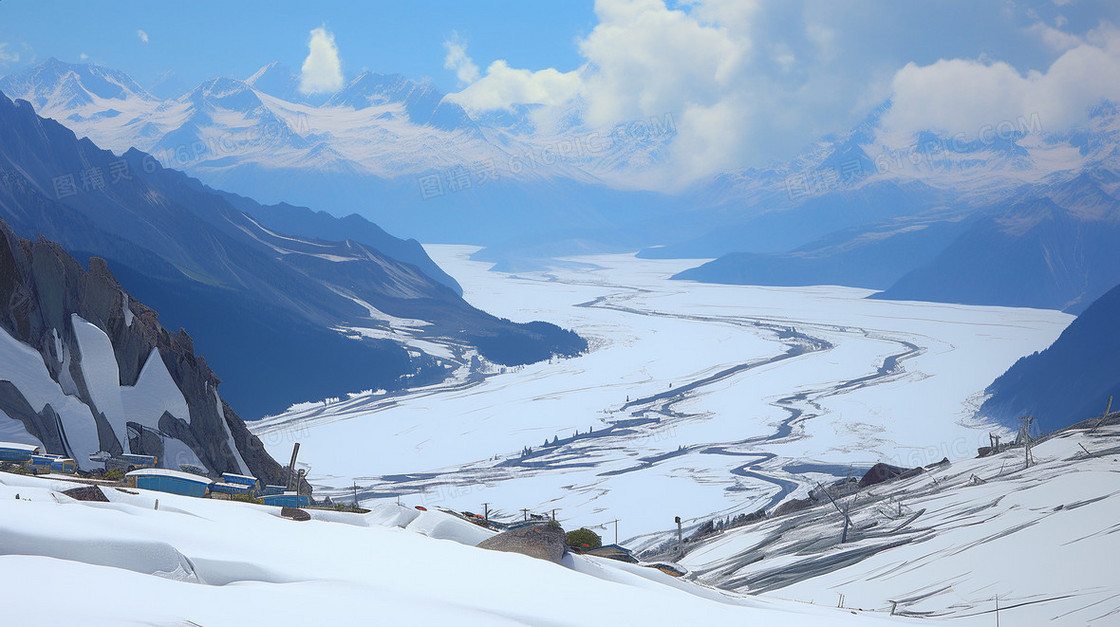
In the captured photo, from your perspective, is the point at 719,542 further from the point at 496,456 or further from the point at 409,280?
the point at 409,280

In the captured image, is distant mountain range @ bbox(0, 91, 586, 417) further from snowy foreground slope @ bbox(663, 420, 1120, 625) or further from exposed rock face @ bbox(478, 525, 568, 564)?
exposed rock face @ bbox(478, 525, 568, 564)

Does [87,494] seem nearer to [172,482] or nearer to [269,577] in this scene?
[269,577]

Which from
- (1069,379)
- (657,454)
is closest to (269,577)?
(657,454)

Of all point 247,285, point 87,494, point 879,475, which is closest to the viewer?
point 87,494

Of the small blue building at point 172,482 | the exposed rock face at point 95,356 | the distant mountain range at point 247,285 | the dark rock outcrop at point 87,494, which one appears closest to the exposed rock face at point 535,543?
the dark rock outcrop at point 87,494

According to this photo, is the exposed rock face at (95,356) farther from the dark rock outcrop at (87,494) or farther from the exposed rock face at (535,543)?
the exposed rock face at (535,543)
